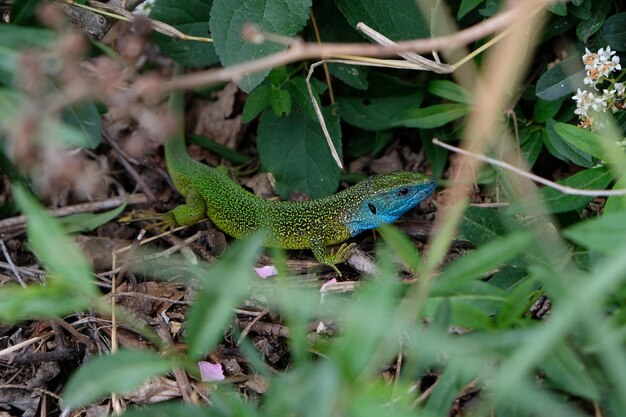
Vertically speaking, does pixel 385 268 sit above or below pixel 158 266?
above

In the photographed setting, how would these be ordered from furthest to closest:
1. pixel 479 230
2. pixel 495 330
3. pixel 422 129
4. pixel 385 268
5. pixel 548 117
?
pixel 422 129, pixel 548 117, pixel 479 230, pixel 495 330, pixel 385 268

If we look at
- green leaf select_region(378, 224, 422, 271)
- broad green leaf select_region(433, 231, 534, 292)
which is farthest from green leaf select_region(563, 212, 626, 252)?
green leaf select_region(378, 224, 422, 271)

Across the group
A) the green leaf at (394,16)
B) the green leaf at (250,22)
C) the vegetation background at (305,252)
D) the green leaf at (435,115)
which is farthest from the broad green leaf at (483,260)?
the green leaf at (394,16)

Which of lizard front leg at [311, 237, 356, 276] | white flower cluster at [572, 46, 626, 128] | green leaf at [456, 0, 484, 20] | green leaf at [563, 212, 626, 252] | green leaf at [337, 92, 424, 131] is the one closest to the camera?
green leaf at [563, 212, 626, 252]

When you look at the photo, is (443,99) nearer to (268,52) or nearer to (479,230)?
(268,52)

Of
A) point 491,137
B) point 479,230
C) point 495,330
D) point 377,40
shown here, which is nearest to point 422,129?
point 491,137

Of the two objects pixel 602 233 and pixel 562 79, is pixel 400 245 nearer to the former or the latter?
pixel 602 233

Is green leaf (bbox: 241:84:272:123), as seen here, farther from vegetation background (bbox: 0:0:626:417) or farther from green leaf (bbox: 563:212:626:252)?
green leaf (bbox: 563:212:626:252)

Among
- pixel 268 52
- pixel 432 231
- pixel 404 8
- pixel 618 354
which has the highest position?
pixel 404 8
